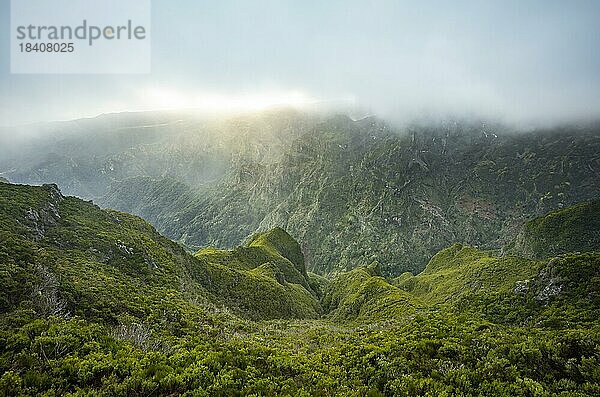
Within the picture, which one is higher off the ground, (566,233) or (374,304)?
(566,233)

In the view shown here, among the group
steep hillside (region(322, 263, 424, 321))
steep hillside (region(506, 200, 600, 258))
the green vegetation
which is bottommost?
steep hillside (region(322, 263, 424, 321))

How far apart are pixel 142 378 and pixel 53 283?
14.5m

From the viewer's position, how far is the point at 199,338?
82.2ft

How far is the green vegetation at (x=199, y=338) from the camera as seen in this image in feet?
52.1

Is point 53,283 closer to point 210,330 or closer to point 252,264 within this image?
point 210,330

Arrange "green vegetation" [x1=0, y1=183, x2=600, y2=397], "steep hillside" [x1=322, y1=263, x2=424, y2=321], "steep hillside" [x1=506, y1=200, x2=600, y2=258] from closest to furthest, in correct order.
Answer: "green vegetation" [x1=0, y1=183, x2=600, y2=397]
"steep hillside" [x1=322, y1=263, x2=424, y2=321]
"steep hillside" [x1=506, y1=200, x2=600, y2=258]

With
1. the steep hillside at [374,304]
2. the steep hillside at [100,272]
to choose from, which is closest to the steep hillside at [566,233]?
the steep hillside at [374,304]

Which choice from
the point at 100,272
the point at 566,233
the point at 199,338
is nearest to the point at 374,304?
the point at 199,338

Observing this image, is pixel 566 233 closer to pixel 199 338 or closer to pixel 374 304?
pixel 374 304

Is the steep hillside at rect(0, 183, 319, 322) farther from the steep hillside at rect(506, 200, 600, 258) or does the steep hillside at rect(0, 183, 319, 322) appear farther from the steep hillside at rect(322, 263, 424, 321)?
the steep hillside at rect(506, 200, 600, 258)

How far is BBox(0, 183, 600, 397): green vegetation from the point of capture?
52.1 feet

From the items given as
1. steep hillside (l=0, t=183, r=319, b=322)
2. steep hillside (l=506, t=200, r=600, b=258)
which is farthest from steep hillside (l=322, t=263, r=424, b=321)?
steep hillside (l=506, t=200, r=600, b=258)

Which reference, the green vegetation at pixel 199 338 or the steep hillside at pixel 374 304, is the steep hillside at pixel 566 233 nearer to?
the steep hillside at pixel 374 304

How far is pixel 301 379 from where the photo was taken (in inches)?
747
